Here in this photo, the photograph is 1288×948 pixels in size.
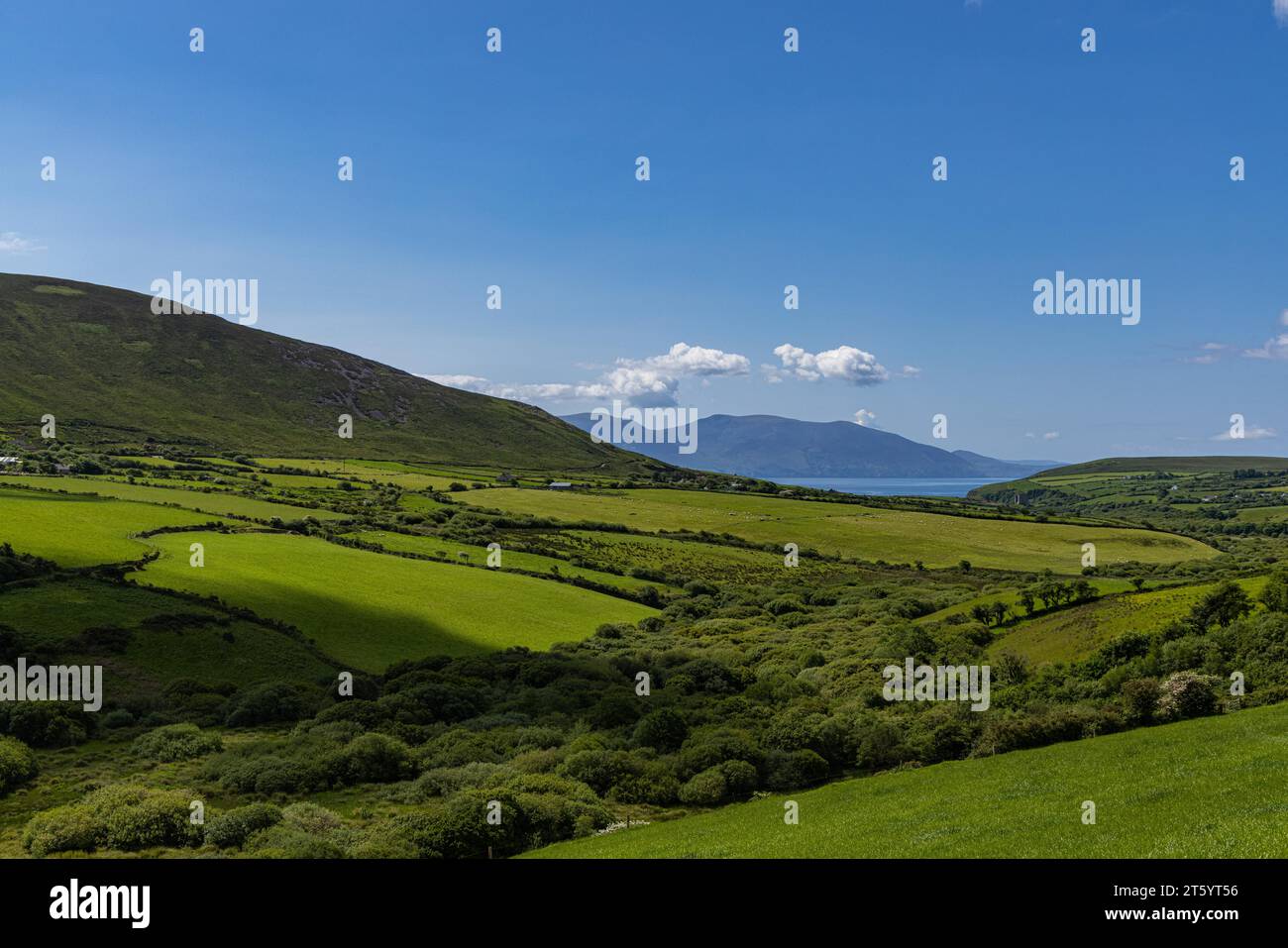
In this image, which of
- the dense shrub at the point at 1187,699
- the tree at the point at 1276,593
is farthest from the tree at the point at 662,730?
the tree at the point at 1276,593

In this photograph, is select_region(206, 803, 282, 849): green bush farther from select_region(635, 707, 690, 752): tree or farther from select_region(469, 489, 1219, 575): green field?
select_region(469, 489, 1219, 575): green field

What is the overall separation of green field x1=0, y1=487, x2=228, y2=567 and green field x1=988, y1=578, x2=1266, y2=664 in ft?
234

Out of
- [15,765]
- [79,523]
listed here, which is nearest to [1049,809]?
[15,765]

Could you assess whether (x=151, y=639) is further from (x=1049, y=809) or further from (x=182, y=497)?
(x=182, y=497)

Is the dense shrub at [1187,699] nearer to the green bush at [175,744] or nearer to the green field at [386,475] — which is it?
the green bush at [175,744]

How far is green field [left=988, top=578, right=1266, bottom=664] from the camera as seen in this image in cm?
4038

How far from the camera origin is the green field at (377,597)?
2562 inches

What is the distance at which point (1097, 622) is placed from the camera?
44.2m

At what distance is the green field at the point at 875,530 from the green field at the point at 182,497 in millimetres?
43329
